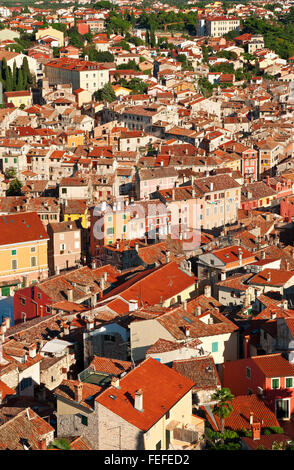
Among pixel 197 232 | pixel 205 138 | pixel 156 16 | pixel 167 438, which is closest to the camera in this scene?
pixel 167 438

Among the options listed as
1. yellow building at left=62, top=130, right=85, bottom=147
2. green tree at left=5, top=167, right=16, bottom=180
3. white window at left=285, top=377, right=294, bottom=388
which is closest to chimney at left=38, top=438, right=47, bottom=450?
white window at left=285, top=377, right=294, bottom=388

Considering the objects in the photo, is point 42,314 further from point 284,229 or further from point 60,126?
point 60,126

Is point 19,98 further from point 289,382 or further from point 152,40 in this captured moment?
point 289,382

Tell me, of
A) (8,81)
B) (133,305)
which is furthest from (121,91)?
(133,305)

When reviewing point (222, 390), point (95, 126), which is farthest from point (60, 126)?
point (222, 390)

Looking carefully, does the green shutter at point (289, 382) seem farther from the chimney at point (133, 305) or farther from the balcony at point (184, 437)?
the chimney at point (133, 305)

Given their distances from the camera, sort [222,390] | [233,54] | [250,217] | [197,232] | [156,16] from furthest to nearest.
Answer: [156,16], [233,54], [250,217], [197,232], [222,390]
